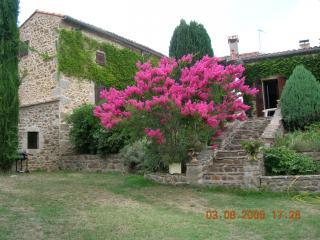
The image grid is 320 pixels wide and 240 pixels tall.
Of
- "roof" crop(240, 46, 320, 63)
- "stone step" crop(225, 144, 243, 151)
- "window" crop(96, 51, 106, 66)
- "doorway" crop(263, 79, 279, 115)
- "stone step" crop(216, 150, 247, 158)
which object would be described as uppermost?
"window" crop(96, 51, 106, 66)

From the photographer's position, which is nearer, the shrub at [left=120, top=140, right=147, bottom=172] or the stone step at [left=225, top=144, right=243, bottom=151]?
the stone step at [left=225, top=144, right=243, bottom=151]

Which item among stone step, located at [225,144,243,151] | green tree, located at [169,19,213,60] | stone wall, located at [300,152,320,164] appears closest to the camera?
stone wall, located at [300,152,320,164]

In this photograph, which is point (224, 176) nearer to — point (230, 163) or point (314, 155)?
point (230, 163)

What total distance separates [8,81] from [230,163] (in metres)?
8.55

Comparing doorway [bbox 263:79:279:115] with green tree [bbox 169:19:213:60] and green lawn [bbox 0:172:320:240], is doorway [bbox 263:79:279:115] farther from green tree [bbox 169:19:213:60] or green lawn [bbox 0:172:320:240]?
green lawn [bbox 0:172:320:240]

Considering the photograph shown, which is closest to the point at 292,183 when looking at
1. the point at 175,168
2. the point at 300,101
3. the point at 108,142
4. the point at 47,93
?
the point at 175,168

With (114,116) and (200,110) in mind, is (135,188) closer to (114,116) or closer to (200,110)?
(114,116)

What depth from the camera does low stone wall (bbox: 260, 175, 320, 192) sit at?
8.42 meters

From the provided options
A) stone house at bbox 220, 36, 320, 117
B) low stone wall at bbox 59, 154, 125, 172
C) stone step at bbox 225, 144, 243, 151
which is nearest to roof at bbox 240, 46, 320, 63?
stone house at bbox 220, 36, 320, 117

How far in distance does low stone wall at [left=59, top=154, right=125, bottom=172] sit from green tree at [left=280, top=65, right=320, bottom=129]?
21.2 ft

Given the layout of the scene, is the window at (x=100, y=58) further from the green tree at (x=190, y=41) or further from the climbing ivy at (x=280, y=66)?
the climbing ivy at (x=280, y=66)

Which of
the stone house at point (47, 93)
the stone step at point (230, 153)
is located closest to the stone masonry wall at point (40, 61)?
the stone house at point (47, 93)

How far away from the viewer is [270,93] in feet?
61.3

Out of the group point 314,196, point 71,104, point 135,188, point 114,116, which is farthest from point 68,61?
point 314,196
